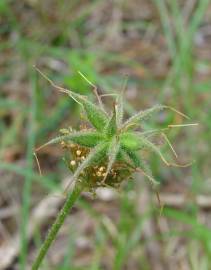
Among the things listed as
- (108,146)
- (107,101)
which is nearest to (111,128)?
(108,146)

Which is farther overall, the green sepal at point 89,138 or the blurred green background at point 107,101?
the blurred green background at point 107,101

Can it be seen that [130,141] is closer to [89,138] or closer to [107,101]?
[89,138]

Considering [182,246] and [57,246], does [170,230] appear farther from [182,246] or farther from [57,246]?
[57,246]

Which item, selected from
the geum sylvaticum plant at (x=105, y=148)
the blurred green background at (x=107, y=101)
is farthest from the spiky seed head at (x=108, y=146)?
the blurred green background at (x=107, y=101)

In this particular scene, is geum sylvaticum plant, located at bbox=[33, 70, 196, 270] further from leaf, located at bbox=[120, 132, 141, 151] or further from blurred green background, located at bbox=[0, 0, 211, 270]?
Answer: blurred green background, located at bbox=[0, 0, 211, 270]

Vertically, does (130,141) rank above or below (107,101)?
above

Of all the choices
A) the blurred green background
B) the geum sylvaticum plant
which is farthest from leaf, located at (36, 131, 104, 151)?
the blurred green background

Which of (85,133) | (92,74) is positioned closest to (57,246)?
(92,74)

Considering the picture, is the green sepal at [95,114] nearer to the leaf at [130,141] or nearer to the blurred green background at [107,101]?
the leaf at [130,141]

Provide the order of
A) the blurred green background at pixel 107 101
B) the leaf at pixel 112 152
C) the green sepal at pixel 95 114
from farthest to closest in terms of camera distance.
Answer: the blurred green background at pixel 107 101 < the green sepal at pixel 95 114 < the leaf at pixel 112 152
